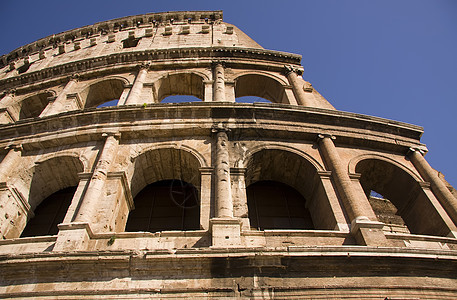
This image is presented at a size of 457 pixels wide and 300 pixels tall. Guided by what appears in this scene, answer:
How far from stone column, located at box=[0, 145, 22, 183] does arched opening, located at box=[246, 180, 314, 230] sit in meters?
6.19

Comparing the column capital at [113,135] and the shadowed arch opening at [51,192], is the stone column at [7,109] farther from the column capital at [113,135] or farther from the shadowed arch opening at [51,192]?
the column capital at [113,135]

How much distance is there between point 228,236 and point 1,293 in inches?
156

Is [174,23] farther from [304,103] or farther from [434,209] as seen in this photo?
[434,209]

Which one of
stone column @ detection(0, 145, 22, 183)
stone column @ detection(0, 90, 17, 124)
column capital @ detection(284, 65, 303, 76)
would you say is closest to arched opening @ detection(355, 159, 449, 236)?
column capital @ detection(284, 65, 303, 76)

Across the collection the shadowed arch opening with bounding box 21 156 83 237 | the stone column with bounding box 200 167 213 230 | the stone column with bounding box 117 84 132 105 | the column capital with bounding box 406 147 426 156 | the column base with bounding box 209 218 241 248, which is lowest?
the column base with bounding box 209 218 241 248

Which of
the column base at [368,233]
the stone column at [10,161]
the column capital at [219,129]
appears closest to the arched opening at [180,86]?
the column capital at [219,129]

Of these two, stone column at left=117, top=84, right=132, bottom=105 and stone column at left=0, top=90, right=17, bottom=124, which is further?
stone column at left=0, top=90, right=17, bottom=124

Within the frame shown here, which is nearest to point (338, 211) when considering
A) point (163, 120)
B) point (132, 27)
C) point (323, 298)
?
point (323, 298)

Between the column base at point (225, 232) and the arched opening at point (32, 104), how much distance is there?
10133 mm

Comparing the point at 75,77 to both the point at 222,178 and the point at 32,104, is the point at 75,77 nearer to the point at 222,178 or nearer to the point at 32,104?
the point at 32,104

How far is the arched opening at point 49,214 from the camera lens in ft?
28.7

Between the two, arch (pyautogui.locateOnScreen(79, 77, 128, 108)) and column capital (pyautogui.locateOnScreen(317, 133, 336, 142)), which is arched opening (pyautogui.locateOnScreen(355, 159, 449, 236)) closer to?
column capital (pyautogui.locateOnScreen(317, 133, 336, 142))

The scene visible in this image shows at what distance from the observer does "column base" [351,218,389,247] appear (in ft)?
21.9

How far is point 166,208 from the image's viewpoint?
891 cm
